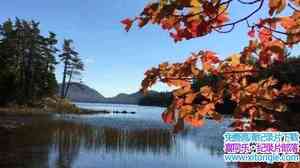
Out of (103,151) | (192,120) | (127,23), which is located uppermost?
(127,23)

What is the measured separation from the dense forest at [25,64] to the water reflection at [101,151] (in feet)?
74.0

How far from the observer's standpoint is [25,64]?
45.1 metres

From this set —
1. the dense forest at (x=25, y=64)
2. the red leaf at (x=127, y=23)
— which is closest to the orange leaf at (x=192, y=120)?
the red leaf at (x=127, y=23)

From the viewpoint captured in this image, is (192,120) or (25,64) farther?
(25,64)

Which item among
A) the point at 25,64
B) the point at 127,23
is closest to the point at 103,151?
the point at 127,23

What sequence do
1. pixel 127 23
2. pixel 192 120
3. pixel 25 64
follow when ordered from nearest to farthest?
pixel 127 23 → pixel 192 120 → pixel 25 64

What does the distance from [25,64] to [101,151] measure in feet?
108

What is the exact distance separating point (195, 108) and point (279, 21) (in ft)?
1.64

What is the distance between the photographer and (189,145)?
59.5ft

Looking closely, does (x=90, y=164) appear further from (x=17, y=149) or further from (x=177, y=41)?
(x=177, y=41)

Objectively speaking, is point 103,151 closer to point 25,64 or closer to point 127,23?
point 127,23

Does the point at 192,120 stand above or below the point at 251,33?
below

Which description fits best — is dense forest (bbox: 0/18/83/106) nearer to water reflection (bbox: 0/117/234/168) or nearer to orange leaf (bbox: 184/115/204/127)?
water reflection (bbox: 0/117/234/168)

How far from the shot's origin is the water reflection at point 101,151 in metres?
12.8
